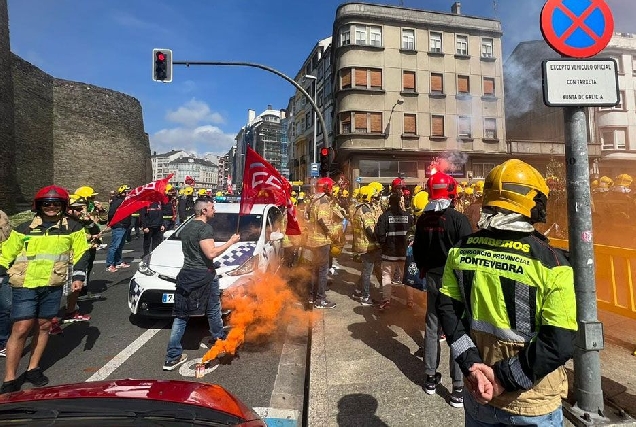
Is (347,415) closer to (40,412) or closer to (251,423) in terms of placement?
(251,423)

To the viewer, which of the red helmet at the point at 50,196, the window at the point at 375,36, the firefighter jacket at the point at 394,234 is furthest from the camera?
the window at the point at 375,36

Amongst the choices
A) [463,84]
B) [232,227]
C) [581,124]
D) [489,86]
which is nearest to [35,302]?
[232,227]

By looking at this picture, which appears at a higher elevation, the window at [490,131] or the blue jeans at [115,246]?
the window at [490,131]

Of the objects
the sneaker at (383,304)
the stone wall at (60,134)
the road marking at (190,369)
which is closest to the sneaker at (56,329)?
the road marking at (190,369)

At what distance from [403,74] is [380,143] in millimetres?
5666

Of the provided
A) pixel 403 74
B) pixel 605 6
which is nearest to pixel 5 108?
pixel 403 74

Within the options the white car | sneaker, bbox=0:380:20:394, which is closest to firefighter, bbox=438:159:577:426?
the white car

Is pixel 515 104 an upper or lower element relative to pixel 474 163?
upper

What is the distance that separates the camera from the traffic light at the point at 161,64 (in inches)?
423

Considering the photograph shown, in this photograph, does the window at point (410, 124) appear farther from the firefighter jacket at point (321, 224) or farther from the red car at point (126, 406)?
the red car at point (126, 406)

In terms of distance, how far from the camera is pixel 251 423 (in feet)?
6.25

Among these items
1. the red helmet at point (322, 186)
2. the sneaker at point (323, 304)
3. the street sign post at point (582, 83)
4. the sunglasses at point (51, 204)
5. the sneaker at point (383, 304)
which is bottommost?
the sneaker at point (323, 304)

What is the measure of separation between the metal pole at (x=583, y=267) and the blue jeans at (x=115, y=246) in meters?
8.88

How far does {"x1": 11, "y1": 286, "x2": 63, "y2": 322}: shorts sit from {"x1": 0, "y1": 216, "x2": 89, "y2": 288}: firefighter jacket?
7 cm
